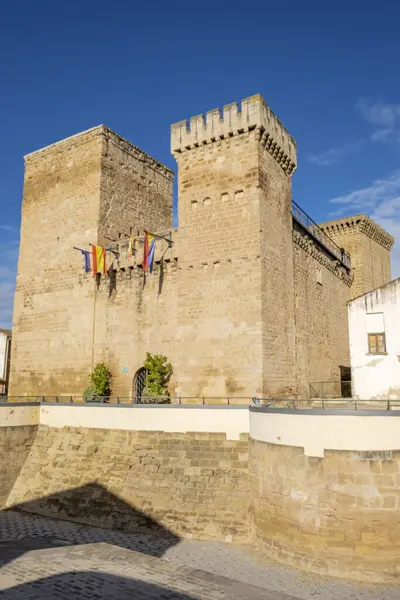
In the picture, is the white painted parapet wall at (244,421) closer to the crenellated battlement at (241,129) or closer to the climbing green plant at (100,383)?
the climbing green plant at (100,383)

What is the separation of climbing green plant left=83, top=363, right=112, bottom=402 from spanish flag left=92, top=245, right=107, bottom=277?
14.9ft

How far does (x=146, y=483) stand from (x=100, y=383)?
Answer: 781cm

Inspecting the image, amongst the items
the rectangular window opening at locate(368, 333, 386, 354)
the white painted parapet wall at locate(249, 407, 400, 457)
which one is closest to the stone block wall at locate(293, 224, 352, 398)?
the rectangular window opening at locate(368, 333, 386, 354)

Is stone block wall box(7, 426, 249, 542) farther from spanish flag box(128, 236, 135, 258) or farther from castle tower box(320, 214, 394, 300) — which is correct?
castle tower box(320, 214, 394, 300)

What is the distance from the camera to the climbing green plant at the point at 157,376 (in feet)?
65.7

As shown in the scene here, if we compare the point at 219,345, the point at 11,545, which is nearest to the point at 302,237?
the point at 219,345

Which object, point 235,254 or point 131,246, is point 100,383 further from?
point 235,254

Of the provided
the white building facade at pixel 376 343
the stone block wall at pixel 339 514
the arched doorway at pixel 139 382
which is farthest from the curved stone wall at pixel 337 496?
the arched doorway at pixel 139 382

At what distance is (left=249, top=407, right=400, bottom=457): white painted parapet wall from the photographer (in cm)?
1164

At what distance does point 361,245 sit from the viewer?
33.5 m

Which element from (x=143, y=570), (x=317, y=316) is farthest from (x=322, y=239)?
(x=143, y=570)

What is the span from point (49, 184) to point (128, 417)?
1587 centimetres

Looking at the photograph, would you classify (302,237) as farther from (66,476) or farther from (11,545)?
(11,545)

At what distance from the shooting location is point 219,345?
61.4 ft
